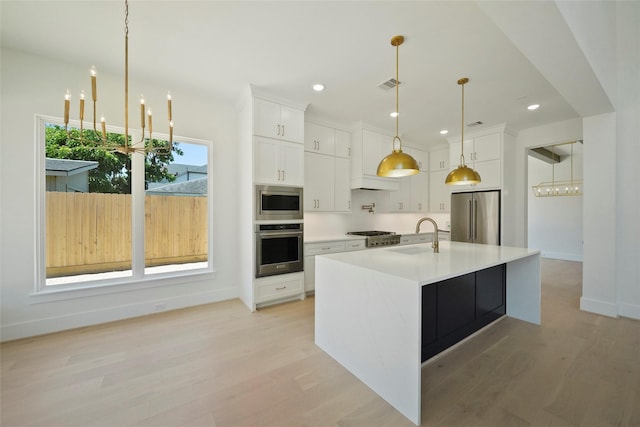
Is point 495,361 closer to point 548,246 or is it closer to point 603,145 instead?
point 603,145

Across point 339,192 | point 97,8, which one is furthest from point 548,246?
point 97,8

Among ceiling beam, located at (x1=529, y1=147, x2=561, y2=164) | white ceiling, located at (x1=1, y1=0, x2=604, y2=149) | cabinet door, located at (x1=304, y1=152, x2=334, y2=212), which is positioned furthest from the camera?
ceiling beam, located at (x1=529, y1=147, x2=561, y2=164)

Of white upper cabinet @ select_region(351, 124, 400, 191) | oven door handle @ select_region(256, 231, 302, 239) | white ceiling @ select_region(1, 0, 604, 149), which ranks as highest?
white ceiling @ select_region(1, 0, 604, 149)

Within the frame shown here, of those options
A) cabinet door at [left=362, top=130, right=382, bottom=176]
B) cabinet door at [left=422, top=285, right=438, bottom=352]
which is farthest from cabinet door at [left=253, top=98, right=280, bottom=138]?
cabinet door at [left=422, top=285, right=438, bottom=352]

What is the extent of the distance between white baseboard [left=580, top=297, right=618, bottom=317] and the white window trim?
493 centimetres

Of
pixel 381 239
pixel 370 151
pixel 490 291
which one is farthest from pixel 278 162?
pixel 490 291

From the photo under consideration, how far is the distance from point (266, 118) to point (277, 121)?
0.52ft

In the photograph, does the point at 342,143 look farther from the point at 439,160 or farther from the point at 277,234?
the point at 439,160

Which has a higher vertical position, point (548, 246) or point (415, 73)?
point (415, 73)

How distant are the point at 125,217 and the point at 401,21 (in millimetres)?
3657

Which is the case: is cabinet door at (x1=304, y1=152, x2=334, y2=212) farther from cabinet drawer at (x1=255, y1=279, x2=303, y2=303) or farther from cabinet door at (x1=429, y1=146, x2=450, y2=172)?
cabinet door at (x1=429, y1=146, x2=450, y2=172)

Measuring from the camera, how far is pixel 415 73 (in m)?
2.84

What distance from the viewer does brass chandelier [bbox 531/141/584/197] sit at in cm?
642

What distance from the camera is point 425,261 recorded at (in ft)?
7.02
